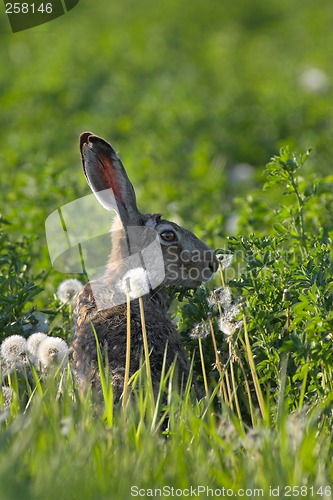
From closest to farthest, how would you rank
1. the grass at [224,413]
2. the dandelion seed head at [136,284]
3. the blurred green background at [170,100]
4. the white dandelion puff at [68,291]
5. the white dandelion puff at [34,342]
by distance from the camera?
the grass at [224,413] < the dandelion seed head at [136,284] < the white dandelion puff at [34,342] < the white dandelion puff at [68,291] < the blurred green background at [170,100]

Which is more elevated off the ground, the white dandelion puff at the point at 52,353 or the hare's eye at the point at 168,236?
the white dandelion puff at the point at 52,353

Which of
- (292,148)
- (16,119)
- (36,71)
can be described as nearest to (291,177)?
(292,148)

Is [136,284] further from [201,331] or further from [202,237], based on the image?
[202,237]

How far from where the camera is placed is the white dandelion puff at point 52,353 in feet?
14.9

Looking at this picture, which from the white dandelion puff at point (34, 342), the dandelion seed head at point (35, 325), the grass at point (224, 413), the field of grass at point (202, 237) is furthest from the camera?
the dandelion seed head at point (35, 325)

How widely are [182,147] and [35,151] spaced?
4.86 ft

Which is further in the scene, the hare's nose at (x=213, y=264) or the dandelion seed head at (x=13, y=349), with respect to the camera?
the hare's nose at (x=213, y=264)

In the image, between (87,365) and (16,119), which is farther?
(16,119)

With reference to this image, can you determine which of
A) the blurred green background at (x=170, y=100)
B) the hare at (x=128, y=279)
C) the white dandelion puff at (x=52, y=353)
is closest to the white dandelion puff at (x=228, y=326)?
the hare at (x=128, y=279)

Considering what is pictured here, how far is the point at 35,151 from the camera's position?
1025cm

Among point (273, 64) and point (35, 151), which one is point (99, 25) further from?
point (35, 151)

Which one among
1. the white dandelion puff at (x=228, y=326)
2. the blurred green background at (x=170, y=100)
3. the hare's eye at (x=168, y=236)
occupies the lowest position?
the blurred green background at (x=170, y=100)

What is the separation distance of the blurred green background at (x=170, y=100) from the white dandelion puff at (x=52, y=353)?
173 cm

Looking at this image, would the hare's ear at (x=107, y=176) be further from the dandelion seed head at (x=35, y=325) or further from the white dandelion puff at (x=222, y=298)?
the white dandelion puff at (x=222, y=298)
